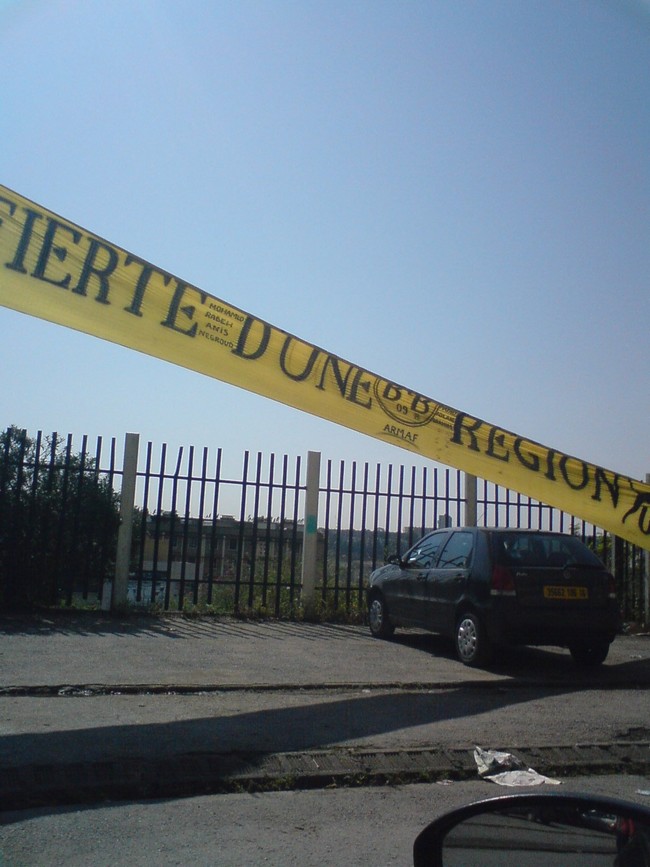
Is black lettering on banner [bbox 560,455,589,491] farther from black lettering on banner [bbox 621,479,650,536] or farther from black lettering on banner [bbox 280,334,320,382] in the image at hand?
black lettering on banner [bbox 280,334,320,382]

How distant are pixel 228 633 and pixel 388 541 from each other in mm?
3995

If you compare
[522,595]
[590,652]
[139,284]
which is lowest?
[590,652]

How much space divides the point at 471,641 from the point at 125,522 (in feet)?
18.5

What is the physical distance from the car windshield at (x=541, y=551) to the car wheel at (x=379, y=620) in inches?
110

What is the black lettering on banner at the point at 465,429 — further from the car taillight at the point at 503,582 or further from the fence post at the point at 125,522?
the fence post at the point at 125,522

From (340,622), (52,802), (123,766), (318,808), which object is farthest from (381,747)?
(340,622)

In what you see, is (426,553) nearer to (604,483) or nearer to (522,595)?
(522,595)

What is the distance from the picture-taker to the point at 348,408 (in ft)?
36.7

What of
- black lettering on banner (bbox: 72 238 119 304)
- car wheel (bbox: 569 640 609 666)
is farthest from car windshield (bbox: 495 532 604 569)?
black lettering on banner (bbox: 72 238 119 304)

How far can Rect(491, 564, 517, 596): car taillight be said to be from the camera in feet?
30.2

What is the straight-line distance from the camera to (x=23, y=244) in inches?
354

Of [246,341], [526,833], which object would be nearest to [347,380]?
[246,341]

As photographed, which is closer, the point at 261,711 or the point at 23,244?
the point at 261,711

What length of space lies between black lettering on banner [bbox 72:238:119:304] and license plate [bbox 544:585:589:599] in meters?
5.69
